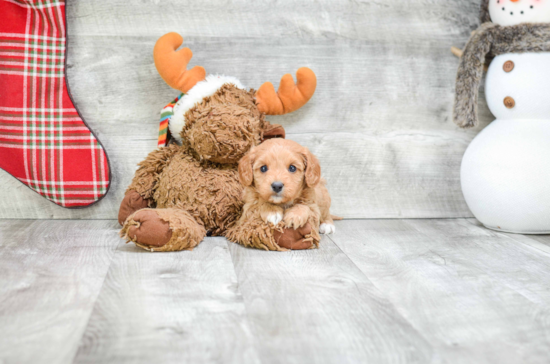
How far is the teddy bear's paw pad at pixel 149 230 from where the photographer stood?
1182 millimetres

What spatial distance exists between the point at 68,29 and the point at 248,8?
582 millimetres

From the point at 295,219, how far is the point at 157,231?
0.35 meters

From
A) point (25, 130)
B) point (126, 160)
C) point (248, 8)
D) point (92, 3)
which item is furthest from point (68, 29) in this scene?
point (248, 8)

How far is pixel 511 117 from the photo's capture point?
1.52 metres

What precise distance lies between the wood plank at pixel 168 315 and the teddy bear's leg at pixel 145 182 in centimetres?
31

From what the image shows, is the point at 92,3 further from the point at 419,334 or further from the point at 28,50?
the point at 419,334

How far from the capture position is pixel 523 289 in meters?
1.01

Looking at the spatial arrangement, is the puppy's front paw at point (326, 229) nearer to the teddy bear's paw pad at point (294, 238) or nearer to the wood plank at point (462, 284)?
the wood plank at point (462, 284)

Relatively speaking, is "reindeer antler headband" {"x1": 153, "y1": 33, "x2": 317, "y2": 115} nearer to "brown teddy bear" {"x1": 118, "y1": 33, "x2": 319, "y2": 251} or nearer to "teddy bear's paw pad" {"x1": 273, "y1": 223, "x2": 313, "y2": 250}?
"brown teddy bear" {"x1": 118, "y1": 33, "x2": 319, "y2": 251}

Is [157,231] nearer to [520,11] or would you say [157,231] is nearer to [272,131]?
[272,131]

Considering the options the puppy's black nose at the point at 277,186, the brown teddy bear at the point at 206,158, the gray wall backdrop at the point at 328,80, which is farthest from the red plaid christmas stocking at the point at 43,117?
the puppy's black nose at the point at 277,186

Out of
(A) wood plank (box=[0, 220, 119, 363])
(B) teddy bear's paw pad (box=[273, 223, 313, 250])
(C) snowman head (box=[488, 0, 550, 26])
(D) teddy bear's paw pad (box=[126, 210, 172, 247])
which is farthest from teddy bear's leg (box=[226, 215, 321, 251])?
(C) snowman head (box=[488, 0, 550, 26])

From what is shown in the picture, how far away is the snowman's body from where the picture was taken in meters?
1.42

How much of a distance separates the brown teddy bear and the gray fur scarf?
0.48 metres
